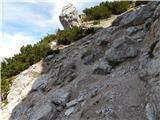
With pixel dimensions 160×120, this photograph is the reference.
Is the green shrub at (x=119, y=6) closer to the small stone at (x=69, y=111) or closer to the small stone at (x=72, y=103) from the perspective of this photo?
the small stone at (x=72, y=103)

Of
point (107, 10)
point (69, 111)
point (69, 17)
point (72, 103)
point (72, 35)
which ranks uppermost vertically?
point (69, 17)

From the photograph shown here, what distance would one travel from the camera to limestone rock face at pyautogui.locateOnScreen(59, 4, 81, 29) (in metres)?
30.2

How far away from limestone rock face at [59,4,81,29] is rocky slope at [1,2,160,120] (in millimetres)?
6164

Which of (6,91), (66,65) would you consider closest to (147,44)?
(66,65)

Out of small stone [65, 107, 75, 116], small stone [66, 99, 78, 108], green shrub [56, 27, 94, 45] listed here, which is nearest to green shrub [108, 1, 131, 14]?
green shrub [56, 27, 94, 45]

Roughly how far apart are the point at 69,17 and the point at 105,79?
47.0 feet

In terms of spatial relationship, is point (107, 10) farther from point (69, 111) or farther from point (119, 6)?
point (69, 111)

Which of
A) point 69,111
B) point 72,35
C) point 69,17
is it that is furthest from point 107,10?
point 69,111

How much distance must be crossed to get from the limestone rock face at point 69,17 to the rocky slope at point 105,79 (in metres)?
6.16

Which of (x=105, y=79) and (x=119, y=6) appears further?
(x=119, y=6)

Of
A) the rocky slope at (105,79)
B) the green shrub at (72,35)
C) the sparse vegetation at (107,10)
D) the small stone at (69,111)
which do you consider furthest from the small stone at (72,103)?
the sparse vegetation at (107,10)

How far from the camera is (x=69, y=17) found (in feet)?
99.9

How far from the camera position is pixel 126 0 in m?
30.5

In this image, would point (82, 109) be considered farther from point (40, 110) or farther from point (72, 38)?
point (72, 38)
